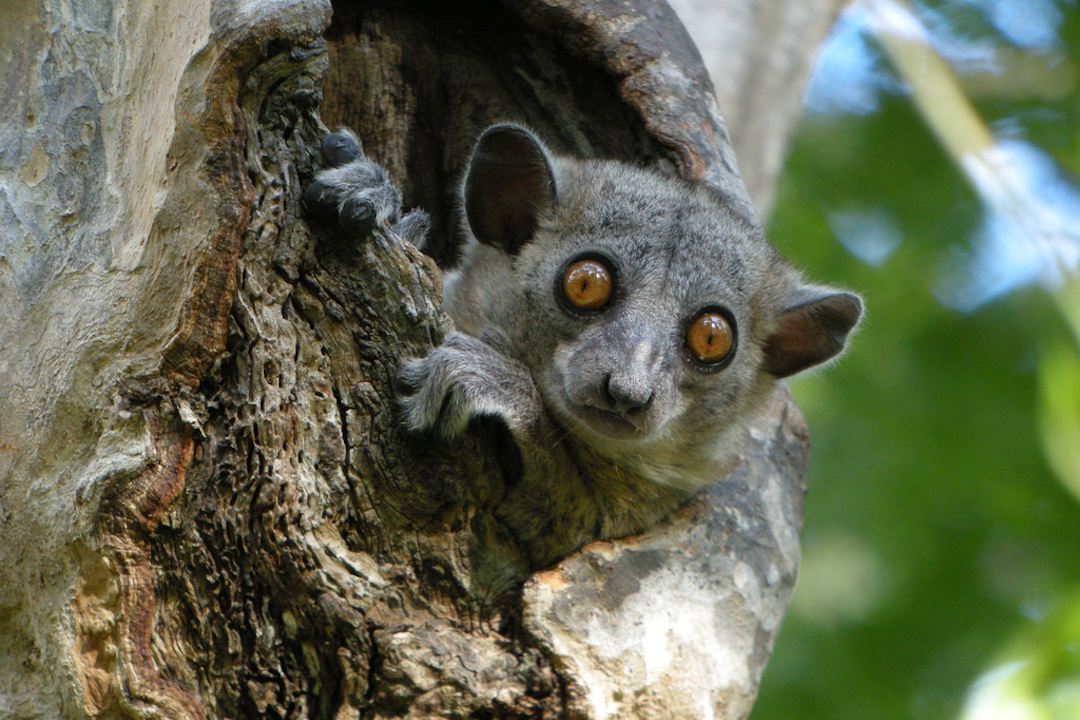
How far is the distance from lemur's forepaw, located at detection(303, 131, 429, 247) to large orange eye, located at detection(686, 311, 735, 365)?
3.06 ft

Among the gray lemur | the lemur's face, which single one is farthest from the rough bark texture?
the lemur's face

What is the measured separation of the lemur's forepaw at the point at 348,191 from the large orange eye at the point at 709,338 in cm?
93

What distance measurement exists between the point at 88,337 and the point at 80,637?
2.10 feet

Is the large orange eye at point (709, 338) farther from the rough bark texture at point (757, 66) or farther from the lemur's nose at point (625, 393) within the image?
the rough bark texture at point (757, 66)

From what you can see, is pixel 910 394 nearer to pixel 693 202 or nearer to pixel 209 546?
pixel 693 202

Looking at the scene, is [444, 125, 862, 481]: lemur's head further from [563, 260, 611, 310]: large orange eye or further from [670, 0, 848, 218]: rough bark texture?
[670, 0, 848, 218]: rough bark texture

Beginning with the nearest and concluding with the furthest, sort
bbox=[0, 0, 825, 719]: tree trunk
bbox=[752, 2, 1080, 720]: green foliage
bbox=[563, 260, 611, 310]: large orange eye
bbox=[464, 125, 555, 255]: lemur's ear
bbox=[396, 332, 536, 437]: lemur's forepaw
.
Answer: bbox=[0, 0, 825, 719]: tree trunk, bbox=[396, 332, 536, 437]: lemur's forepaw, bbox=[563, 260, 611, 310]: large orange eye, bbox=[464, 125, 555, 255]: lemur's ear, bbox=[752, 2, 1080, 720]: green foliage

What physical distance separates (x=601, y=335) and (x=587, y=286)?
183 mm

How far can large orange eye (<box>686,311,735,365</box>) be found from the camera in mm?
3000

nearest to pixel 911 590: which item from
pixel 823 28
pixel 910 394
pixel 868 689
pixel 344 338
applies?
pixel 868 689

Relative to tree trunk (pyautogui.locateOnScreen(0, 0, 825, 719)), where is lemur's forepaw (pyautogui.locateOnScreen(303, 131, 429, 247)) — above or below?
above

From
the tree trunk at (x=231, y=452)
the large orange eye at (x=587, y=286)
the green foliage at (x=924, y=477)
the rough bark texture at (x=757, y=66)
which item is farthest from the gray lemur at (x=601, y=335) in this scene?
the green foliage at (x=924, y=477)

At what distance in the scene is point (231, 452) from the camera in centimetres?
227

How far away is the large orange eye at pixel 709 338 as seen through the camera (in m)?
3.00
